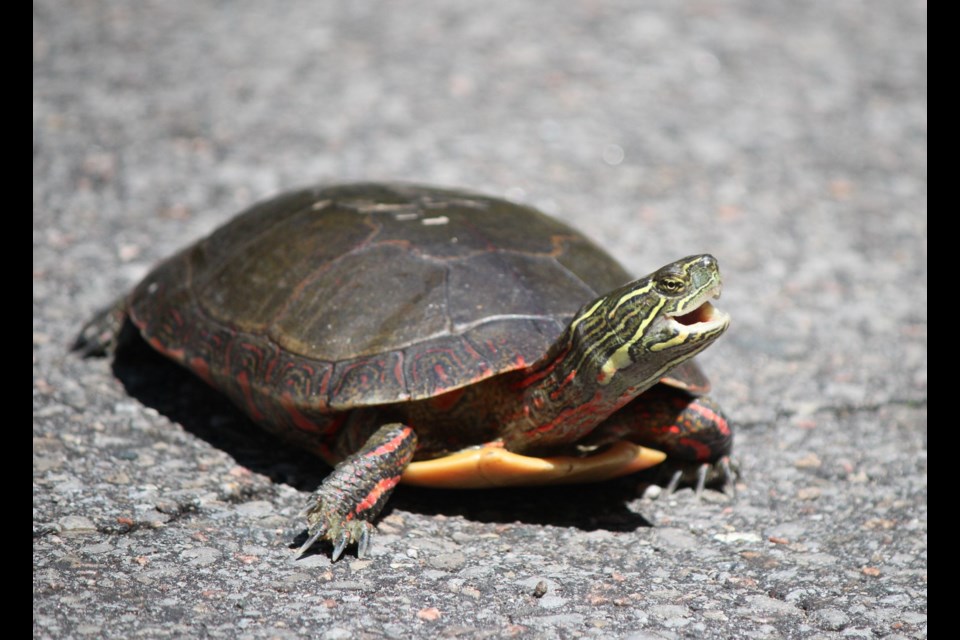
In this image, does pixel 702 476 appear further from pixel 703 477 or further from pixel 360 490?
pixel 360 490

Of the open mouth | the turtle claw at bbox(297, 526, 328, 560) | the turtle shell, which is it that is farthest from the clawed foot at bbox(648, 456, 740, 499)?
the turtle claw at bbox(297, 526, 328, 560)

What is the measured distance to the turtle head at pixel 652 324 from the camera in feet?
10.6

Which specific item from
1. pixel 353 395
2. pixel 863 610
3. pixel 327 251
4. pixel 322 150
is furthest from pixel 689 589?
pixel 322 150

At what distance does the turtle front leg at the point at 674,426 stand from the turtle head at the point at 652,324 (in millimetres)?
481

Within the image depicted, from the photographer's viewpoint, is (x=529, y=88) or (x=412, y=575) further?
(x=529, y=88)

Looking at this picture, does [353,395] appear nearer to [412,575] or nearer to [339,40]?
[412,575]

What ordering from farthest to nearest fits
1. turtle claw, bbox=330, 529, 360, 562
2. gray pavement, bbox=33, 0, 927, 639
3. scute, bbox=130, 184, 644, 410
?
1. scute, bbox=130, 184, 644, 410
2. turtle claw, bbox=330, 529, 360, 562
3. gray pavement, bbox=33, 0, 927, 639

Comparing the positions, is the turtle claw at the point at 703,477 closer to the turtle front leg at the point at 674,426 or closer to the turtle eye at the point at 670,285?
the turtle front leg at the point at 674,426

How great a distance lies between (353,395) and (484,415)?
1.66ft

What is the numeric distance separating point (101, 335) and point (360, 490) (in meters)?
1.90

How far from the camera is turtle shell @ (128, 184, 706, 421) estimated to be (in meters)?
3.57

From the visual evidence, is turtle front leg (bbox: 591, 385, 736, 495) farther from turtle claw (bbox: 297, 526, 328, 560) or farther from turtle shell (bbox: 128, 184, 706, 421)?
turtle claw (bbox: 297, 526, 328, 560)

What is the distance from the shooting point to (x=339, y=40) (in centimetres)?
806

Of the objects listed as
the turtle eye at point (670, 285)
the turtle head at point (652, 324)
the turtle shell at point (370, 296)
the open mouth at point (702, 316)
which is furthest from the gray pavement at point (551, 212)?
the turtle eye at point (670, 285)
